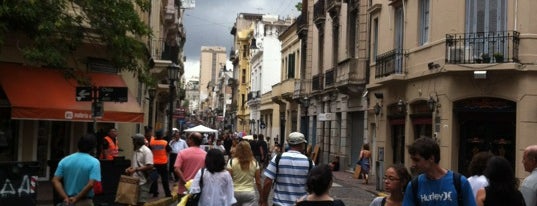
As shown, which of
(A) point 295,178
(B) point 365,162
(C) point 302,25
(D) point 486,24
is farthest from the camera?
(C) point 302,25

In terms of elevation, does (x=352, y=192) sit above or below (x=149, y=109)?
below

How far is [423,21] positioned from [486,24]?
317 cm

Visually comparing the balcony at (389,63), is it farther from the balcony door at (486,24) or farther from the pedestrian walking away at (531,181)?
the pedestrian walking away at (531,181)

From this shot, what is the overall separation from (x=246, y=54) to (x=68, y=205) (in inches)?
2865

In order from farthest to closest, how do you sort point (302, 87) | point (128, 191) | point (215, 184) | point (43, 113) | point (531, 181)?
point (302, 87) → point (43, 113) → point (128, 191) → point (215, 184) → point (531, 181)

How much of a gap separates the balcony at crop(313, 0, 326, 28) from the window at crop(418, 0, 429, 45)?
1504cm

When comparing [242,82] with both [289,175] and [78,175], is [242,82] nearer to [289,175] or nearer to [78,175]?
[78,175]

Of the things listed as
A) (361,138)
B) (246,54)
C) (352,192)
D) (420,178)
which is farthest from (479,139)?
(246,54)

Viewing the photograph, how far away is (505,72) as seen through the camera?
19.6m

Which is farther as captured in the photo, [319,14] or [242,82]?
[242,82]

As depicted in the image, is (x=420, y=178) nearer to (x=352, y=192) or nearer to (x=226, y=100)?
(x=352, y=192)

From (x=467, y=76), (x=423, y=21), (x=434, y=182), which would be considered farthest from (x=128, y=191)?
(x=423, y=21)

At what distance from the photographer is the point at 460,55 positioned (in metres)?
20.6

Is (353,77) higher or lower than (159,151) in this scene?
higher
